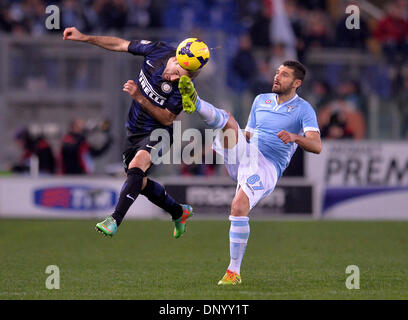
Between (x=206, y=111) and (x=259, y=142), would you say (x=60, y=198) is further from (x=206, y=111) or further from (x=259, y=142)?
(x=206, y=111)

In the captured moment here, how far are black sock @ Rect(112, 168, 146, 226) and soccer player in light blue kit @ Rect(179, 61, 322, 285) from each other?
1.00 meters

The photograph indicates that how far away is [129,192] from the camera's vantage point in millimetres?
9555

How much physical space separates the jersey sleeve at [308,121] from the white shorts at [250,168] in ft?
2.03

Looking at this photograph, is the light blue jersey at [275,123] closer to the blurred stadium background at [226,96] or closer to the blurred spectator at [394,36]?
the blurred stadium background at [226,96]

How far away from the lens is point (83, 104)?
62.1 feet

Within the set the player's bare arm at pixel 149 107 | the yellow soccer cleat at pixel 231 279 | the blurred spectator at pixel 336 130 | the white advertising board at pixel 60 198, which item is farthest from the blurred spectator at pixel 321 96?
the yellow soccer cleat at pixel 231 279

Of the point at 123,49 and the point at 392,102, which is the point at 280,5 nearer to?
the point at 392,102

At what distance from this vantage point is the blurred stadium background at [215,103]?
57.4 feet

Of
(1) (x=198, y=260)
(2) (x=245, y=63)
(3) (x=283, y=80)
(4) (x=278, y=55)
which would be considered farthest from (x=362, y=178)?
(3) (x=283, y=80)

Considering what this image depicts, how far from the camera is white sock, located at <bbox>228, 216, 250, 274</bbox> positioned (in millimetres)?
8758

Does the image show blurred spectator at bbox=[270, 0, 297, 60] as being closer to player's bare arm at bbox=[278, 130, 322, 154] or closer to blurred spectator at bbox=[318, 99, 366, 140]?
blurred spectator at bbox=[318, 99, 366, 140]

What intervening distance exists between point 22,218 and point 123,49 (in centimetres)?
831
